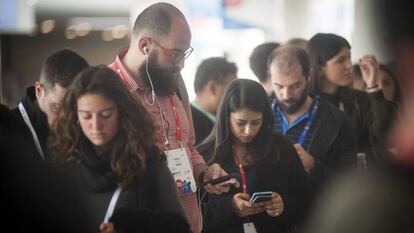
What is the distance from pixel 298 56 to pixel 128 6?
771 mm

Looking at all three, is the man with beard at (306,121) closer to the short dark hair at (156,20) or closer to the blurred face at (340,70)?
the blurred face at (340,70)

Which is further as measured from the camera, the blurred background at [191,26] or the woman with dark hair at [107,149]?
the blurred background at [191,26]

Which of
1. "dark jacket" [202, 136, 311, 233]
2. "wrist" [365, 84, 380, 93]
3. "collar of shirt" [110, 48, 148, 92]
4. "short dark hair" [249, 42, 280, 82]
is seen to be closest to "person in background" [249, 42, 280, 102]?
"short dark hair" [249, 42, 280, 82]

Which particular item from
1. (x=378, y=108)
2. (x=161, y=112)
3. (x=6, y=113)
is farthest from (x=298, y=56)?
(x=6, y=113)

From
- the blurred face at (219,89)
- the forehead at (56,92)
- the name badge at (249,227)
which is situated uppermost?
the forehead at (56,92)

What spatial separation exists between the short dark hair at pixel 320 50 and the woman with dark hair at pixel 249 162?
0.29m

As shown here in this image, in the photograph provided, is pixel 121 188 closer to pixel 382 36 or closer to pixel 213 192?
pixel 213 192

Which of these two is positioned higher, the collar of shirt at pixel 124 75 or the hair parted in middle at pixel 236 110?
the collar of shirt at pixel 124 75

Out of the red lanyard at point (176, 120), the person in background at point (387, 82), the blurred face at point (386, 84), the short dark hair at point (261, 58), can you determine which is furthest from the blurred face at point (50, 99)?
the blurred face at point (386, 84)

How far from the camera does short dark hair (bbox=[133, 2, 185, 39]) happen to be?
7.64 ft

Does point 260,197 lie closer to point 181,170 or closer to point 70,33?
point 181,170

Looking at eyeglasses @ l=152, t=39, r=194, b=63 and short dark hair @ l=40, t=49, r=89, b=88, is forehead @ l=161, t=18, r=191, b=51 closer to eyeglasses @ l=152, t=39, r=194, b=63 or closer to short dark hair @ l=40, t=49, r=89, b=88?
eyeglasses @ l=152, t=39, r=194, b=63

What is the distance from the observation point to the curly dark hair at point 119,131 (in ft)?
7.31

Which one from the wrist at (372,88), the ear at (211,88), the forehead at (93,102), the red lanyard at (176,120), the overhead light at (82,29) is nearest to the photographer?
the forehead at (93,102)
